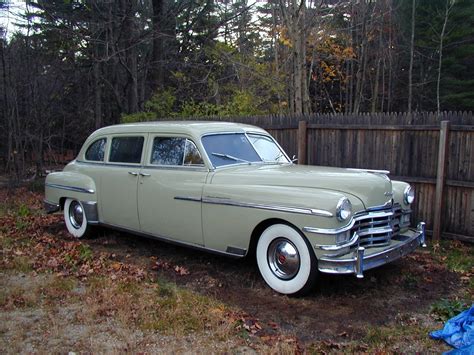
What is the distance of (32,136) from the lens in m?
12.9

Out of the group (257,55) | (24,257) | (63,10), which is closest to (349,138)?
(24,257)

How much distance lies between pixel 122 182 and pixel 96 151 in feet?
3.85

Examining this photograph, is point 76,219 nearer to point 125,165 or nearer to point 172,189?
point 125,165

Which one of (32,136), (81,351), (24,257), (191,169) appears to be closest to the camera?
(81,351)

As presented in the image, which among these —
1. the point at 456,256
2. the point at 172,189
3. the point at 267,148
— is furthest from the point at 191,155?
the point at 456,256

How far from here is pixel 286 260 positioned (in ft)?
14.9

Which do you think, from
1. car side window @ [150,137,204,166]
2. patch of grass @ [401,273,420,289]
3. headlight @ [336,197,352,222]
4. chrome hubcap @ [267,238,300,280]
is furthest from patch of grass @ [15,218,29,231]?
patch of grass @ [401,273,420,289]

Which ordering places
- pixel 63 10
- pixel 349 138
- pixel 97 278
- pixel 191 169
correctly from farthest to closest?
pixel 63 10, pixel 349 138, pixel 191 169, pixel 97 278

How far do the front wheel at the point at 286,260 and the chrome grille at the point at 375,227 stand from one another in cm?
54

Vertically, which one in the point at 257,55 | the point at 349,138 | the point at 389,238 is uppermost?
the point at 257,55

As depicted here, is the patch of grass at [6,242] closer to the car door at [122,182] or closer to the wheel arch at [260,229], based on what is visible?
the car door at [122,182]

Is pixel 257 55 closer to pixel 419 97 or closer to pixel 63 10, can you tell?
pixel 63 10

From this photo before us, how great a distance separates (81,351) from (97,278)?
173 cm

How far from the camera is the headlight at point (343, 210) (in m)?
4.12
